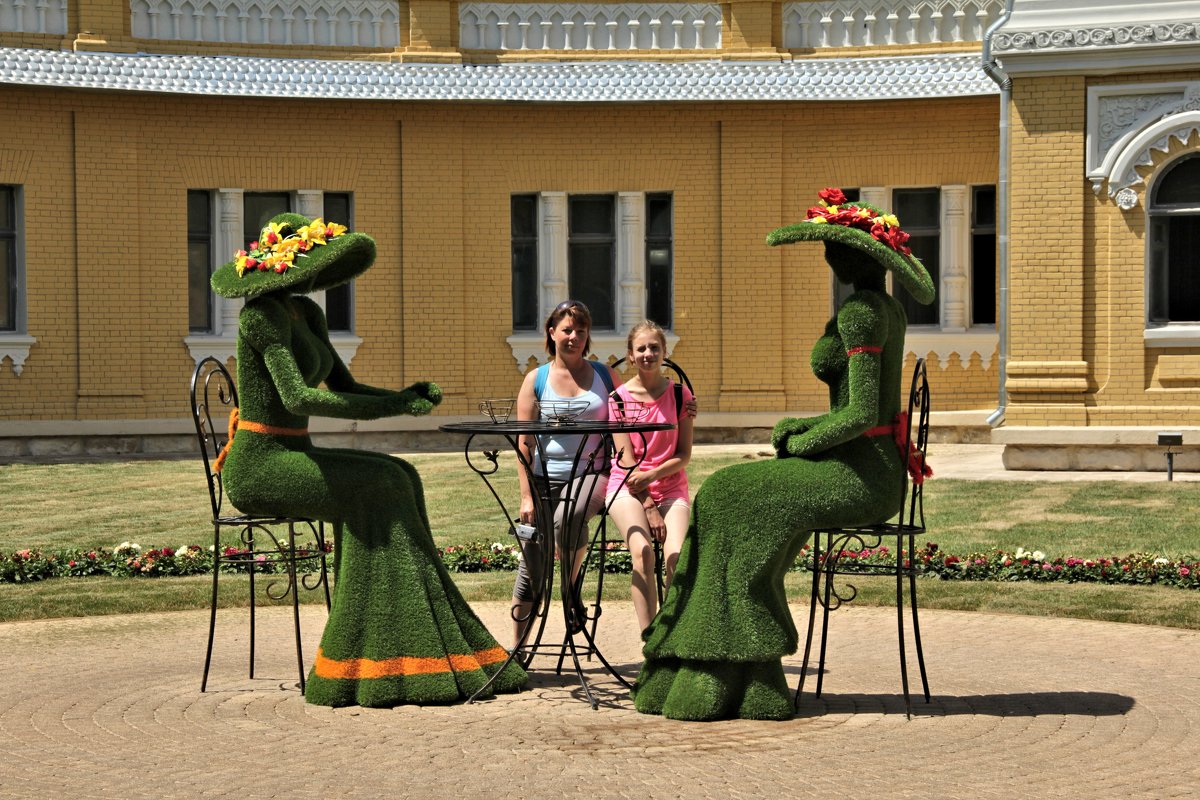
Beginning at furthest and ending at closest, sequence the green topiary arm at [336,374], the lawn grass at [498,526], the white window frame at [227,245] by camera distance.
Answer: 1. the white window frame at [227,245]
2. the lawn grass at [498,526]
3. the green topiary arm at [336,374]

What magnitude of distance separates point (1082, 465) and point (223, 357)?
10.2m

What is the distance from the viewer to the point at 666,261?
74.2ft

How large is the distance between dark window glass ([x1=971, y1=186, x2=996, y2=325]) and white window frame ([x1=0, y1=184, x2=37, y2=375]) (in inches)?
446

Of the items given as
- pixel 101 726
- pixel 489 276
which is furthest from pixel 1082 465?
pixel 101 726

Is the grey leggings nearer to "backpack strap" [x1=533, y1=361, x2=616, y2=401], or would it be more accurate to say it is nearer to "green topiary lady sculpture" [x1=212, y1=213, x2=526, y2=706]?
"backpack strap" [x1=533, y1=361, x2=616, y2=401]

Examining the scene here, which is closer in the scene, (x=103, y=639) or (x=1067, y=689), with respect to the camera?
(x=1067, y=689)

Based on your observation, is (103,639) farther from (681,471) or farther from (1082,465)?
(1082,465)

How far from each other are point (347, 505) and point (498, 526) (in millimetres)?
6702

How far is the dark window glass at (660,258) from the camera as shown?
74.0 feet

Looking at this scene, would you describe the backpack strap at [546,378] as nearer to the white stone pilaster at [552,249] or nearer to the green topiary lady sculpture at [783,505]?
the green topiary lady sculpture at [783,505]

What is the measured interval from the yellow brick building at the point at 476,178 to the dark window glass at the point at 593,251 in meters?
0.03

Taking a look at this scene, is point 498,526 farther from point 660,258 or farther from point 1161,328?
point 660,258

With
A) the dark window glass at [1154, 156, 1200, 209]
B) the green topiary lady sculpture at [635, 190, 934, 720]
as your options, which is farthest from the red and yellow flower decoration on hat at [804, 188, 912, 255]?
the dark window glass at [1154, 156, 1200, 209]

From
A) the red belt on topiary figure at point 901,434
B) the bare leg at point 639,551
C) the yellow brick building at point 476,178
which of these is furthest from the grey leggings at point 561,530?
the yellow brick building at point 476,178
